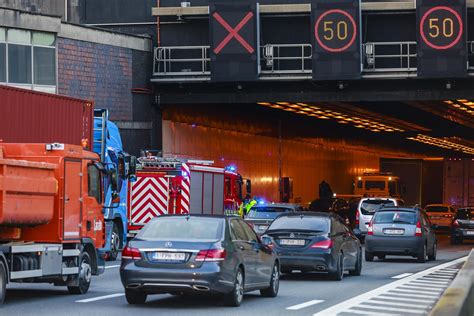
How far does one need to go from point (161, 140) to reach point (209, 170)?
31.2ft

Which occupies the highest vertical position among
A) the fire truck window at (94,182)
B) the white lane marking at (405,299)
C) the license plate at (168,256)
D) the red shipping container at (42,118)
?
the red shipping container at (42,118)

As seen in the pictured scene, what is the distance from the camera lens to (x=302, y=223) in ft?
82.0

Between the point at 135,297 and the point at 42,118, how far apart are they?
215 inches

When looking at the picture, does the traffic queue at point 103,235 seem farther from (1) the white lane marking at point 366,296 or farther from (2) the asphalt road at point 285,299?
(1) the white lane marking at point 366,296

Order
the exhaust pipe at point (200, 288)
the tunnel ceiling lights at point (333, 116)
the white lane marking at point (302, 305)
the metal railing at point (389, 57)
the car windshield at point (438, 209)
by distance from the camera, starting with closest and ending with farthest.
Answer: the exhaust pipe at point (200, 288)
the white lane marking at point (302, 305)
the metal railing at point (389, 57)
the tunnel ceiling lights at point (333, 116)
the car windshield at point (438, 209)

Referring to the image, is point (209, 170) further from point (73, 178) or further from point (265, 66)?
→ point (73, 178)

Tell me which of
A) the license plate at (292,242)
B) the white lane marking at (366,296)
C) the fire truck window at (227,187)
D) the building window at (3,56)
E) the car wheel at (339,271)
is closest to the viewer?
the white lane marking at (366,296)

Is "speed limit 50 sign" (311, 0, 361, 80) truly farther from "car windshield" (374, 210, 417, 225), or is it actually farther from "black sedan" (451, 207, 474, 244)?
"car windshield" (374, 210, 417, 225)

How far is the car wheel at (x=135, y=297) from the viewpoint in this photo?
18062 mm

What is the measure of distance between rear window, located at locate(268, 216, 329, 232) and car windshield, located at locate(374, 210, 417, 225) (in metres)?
8.68

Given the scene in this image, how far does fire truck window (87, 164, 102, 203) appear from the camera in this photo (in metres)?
21.0

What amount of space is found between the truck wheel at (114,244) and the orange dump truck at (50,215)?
967 centimetres

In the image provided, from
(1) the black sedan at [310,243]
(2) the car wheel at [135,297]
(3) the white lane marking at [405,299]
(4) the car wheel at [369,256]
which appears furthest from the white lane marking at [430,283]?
(4) the car wheel at [369,256]

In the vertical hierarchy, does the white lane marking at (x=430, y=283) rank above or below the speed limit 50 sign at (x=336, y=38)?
below
